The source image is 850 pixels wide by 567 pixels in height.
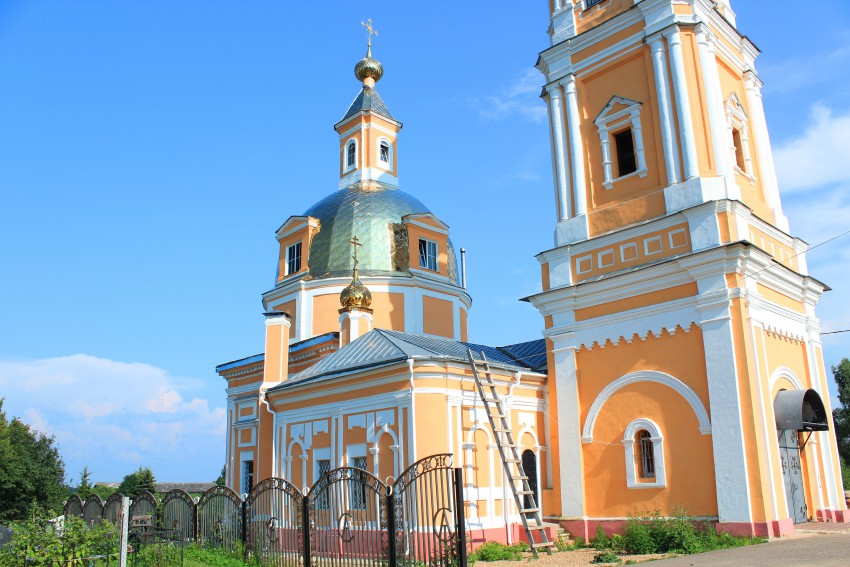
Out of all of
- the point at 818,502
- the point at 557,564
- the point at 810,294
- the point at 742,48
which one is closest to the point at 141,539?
the point at 557,564

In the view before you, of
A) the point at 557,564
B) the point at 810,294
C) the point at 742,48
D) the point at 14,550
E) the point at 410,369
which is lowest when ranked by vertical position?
the point at 557,564

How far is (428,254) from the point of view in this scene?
23.0 m

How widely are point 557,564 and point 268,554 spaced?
475 cm

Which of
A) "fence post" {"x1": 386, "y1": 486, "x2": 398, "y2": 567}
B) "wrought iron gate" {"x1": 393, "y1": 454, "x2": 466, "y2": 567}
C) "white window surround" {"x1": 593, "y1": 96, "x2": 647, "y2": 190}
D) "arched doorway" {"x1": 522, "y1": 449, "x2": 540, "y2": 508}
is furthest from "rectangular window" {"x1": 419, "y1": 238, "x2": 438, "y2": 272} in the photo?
"fence post" {"x1": 386, "y1": 486, "x2": 398, "y2": 567}

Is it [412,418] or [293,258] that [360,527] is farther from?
[293,258]

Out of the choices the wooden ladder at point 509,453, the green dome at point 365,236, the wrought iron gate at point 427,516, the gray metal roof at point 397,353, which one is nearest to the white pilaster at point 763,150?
the gray metal roof at point 397,353

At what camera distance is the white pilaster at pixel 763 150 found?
1562 centimetres

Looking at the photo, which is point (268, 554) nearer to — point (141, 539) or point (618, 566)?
point (141, 539)

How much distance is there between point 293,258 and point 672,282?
13429 millimetres

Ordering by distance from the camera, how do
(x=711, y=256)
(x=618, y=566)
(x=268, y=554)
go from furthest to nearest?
(x=711, y=256) < (x=268, y=554) < (x=618, y=566)

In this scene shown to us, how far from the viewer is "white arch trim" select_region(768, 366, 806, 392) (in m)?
13.3

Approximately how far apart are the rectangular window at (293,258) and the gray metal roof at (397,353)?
21.9 ft

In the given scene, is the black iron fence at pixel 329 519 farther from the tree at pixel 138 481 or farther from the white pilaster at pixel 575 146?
the tree at pixel 138 481

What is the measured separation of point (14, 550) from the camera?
9.45 meters
